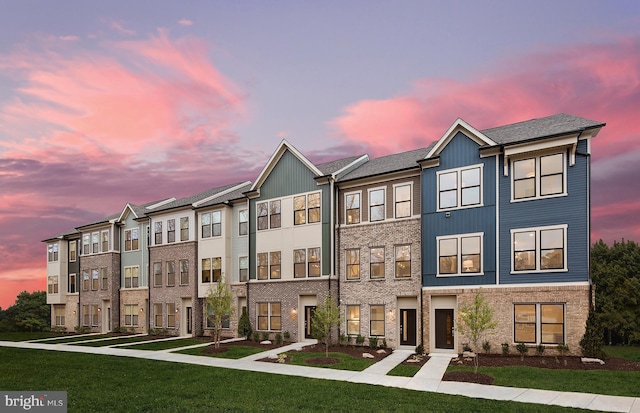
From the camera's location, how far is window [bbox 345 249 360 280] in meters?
28.7

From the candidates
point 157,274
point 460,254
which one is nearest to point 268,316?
point 157,274

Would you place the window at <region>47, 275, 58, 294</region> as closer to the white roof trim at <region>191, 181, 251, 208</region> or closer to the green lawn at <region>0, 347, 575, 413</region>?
the white roof trim at <region>191, 181, 251, 208</region>

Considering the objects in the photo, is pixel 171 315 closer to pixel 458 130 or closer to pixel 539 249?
pixel 458 130

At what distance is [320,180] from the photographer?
1184 inches

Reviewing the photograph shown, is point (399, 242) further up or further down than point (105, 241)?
further up

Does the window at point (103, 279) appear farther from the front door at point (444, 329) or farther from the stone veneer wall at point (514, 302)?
the front door at point (444, 329)

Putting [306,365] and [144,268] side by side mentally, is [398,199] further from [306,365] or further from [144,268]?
[144,268]

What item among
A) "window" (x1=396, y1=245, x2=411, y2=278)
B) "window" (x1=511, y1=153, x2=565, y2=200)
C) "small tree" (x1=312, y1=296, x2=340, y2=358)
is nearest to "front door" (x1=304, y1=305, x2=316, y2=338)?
"small tree" (x1=312, y1=296, x2=340, y2=358)

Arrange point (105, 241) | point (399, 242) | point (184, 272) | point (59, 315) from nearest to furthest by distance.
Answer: point (399, 242) < point (184, 272) < point (105, 241) < point (59, 315)

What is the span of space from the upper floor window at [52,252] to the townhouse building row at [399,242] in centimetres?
1398

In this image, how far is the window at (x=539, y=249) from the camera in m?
21.9

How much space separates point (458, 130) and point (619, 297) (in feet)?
87.3

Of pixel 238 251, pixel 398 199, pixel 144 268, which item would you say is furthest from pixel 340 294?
pixel 144 268

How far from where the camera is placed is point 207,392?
51.4ft
